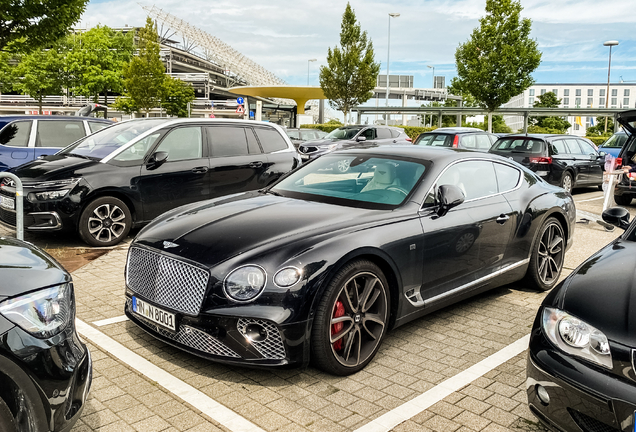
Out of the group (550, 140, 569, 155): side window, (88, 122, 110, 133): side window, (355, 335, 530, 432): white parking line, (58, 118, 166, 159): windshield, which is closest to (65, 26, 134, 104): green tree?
(88, 122, 110, 133): side window

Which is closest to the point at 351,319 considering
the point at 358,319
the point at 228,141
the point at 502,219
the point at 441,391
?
the point at 358,319

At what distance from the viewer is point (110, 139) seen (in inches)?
317

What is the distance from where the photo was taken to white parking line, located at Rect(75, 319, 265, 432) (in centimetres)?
317

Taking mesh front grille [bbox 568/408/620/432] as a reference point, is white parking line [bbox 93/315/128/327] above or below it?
below

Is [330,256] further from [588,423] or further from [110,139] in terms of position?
[110,139]

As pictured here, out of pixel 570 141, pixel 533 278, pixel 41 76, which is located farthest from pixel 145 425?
pixel 41 76

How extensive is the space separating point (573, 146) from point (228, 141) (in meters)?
10.3

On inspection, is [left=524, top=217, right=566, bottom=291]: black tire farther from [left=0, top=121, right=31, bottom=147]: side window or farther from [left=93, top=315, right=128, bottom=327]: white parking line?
[left=0, top=121, right=31, bottom=147]: side window

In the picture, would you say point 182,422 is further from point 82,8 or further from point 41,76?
point 41,76

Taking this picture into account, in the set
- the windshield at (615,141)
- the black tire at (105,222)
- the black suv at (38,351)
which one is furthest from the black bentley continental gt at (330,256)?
the windshield at (615,141)

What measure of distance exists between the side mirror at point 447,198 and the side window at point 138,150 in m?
4.64

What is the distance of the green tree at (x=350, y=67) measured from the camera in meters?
36.7

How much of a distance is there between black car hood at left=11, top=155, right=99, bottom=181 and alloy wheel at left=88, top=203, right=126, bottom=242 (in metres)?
0.59

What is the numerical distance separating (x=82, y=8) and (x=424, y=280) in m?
14.1
